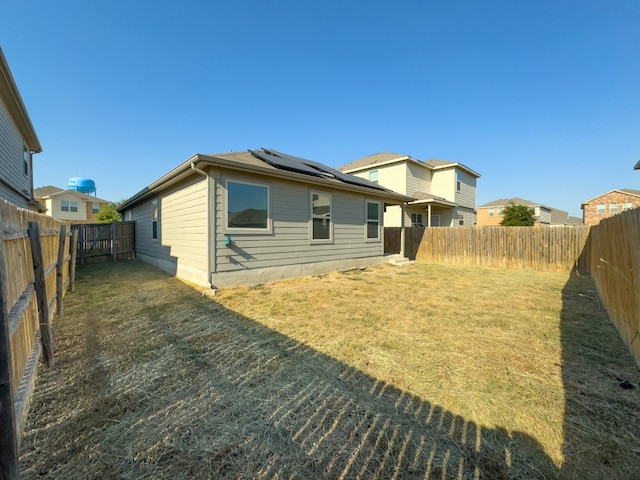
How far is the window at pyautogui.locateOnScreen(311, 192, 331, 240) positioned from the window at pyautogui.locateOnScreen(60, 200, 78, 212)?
3836 cm

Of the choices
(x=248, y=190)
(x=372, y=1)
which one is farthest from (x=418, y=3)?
(x=248, y=190)

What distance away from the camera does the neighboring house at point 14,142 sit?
304 inches

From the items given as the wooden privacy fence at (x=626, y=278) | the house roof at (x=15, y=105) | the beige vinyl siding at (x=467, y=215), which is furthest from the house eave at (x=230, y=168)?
the beige vinyl siding at (x=467, y=215)

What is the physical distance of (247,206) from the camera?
259 inches

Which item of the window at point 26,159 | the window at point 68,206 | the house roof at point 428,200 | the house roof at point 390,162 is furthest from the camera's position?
the window at point 68,206

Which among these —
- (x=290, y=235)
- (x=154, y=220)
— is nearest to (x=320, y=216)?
(x=290, y=235)

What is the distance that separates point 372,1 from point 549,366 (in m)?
11.3

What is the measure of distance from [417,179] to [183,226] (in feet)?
52.3

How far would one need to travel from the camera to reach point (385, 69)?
12.2m

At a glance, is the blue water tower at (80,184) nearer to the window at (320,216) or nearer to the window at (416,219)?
the window at (416,219)

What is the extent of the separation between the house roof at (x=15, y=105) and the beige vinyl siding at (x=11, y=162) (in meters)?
0.24

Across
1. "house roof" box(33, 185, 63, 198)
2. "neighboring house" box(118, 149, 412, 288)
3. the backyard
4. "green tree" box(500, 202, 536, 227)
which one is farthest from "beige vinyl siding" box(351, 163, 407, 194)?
"house roof" box(33, 185, 63, 198)

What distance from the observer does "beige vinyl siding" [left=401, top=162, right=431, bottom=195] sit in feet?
58.3

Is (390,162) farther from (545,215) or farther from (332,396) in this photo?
(545,215)
